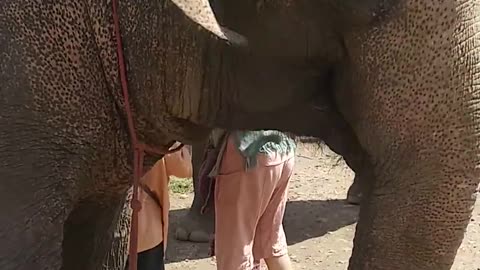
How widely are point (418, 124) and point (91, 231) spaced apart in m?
0.71

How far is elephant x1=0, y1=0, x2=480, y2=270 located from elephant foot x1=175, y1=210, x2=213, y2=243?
2.22 metres

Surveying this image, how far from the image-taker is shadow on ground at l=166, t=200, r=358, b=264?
12.6 feet

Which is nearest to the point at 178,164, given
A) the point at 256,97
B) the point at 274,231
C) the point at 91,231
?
the point at 274,231

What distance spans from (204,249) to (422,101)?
2.52 metres

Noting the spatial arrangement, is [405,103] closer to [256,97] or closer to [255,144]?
[256,97]

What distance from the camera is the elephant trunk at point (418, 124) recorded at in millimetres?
1377

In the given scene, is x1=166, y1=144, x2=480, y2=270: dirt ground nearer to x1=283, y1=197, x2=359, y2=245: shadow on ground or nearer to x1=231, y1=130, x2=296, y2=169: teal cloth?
x1=283, y1=197, x2=359, y2=245: shadow on ground

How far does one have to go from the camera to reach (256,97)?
5.14ft

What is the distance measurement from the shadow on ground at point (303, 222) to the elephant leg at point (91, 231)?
5.85ft

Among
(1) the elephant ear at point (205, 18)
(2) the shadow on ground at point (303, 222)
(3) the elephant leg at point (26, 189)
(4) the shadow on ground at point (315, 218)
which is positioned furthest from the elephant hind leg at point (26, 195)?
(4) the shadow on ground at point (315, 218)

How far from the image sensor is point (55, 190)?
159 centimetres

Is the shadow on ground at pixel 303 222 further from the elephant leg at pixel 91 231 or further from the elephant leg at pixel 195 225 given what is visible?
the elephant leg at pixel 91 231

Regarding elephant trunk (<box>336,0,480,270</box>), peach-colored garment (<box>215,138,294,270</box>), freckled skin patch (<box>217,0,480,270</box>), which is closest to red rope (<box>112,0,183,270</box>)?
freckled skin patch (<box>217,0,480,270</box>)

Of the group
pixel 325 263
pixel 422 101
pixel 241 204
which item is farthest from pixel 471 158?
pixel 325 263
